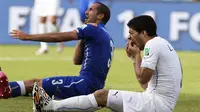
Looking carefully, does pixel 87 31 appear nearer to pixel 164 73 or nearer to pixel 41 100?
pixel 41 100

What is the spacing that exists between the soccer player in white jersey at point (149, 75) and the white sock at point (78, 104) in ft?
0.04

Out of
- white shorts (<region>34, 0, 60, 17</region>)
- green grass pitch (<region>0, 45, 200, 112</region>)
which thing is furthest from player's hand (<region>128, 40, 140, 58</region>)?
white shorts (<region>34, 0, 60, 17</region>)

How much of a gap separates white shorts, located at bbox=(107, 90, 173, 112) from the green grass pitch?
1793 mm

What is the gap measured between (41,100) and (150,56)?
1.29m

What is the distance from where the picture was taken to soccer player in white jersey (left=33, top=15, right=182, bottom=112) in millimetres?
7383

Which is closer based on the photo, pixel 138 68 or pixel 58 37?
pixel 138 68

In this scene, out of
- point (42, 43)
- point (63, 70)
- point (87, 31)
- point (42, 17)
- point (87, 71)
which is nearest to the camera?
point (87, 31)

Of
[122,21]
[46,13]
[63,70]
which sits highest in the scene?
[46,13]

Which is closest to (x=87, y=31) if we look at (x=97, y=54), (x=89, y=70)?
(x=97, y=54)

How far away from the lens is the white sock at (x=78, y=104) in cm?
776

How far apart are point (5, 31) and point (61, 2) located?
1.78 m

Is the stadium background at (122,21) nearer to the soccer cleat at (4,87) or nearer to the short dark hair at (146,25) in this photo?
the soccer cleat at (4,87)

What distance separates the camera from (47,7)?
19625mm

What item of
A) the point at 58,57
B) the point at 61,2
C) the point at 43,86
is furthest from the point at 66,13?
the point at 43,86
